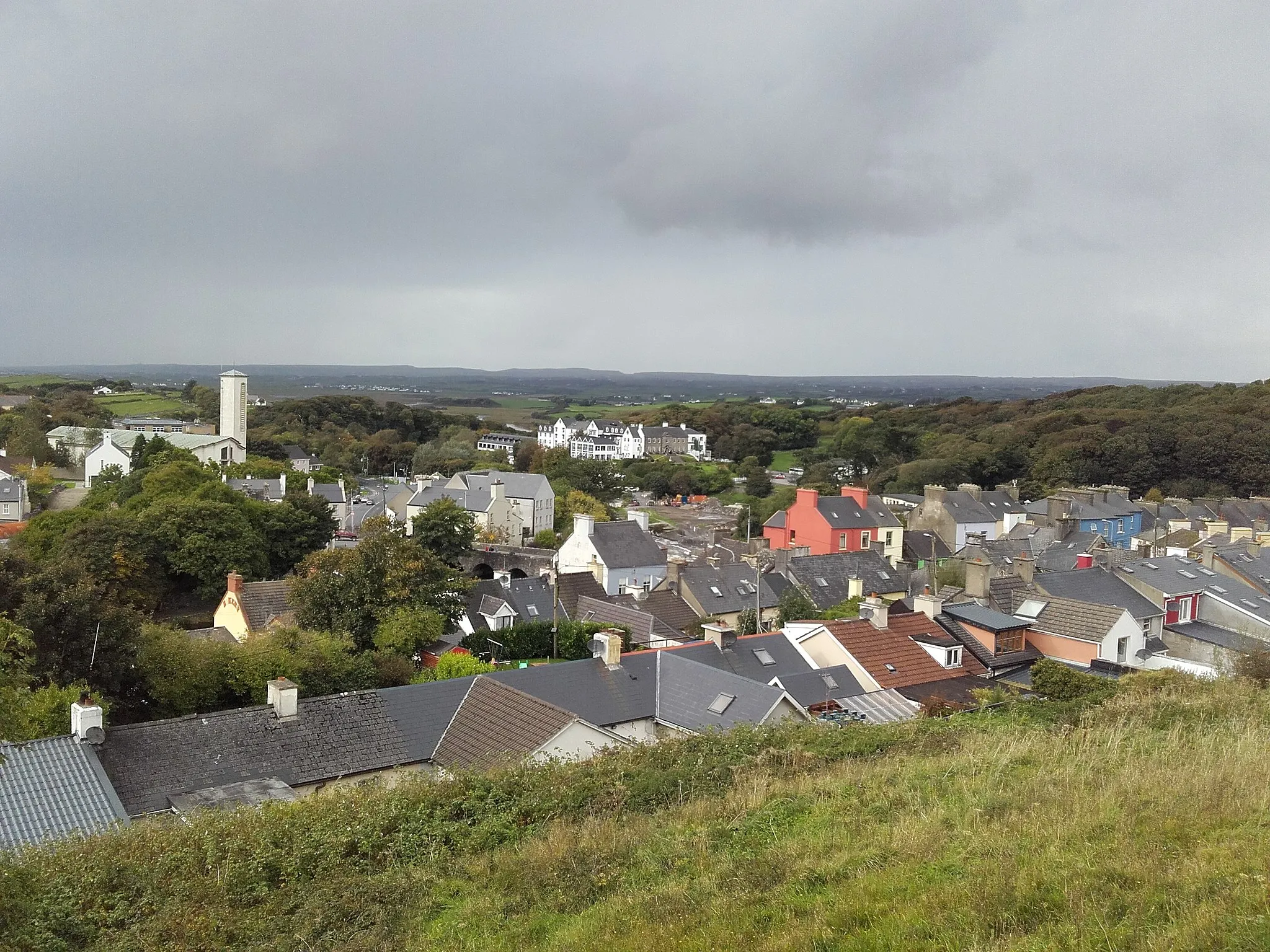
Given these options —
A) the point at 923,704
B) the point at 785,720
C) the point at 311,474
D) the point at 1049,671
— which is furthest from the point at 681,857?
the point at 311,474

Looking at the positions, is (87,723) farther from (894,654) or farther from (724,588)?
(724,588)

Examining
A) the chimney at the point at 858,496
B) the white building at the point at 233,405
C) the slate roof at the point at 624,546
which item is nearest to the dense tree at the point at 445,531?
the slate roof at the point at 624,546

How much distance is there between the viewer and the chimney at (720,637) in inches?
948

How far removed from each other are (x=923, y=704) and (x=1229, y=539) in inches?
1427

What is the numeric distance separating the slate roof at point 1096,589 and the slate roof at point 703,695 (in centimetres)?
1430

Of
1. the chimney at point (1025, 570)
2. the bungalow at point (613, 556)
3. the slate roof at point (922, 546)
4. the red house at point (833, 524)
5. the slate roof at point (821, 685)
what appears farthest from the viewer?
the slate roof at point (922, 546)

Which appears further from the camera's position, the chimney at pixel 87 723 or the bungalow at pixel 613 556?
the bungalow at pixel 613 556

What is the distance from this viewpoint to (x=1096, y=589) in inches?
1249

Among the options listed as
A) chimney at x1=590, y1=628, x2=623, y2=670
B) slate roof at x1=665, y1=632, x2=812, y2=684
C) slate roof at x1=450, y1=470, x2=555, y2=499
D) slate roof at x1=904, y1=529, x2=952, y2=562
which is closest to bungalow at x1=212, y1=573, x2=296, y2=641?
chimney at x1=590, y1=628, x2=623, y2=670

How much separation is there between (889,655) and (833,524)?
Answer: 31555mm

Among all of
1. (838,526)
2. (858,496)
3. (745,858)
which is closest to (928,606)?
(745,858)

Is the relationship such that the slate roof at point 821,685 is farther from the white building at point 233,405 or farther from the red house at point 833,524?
the white building at point 233,405

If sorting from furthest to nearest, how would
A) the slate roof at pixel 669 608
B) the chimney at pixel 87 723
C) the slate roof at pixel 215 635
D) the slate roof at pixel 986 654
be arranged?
the slate roof at pixel 669 608
the slate roof at pixel 215 635
the slate roof at pixel 986 654
the chimney at pixel 87 723

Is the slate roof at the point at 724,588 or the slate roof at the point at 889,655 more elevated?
the slate roof at the point at 889,655
